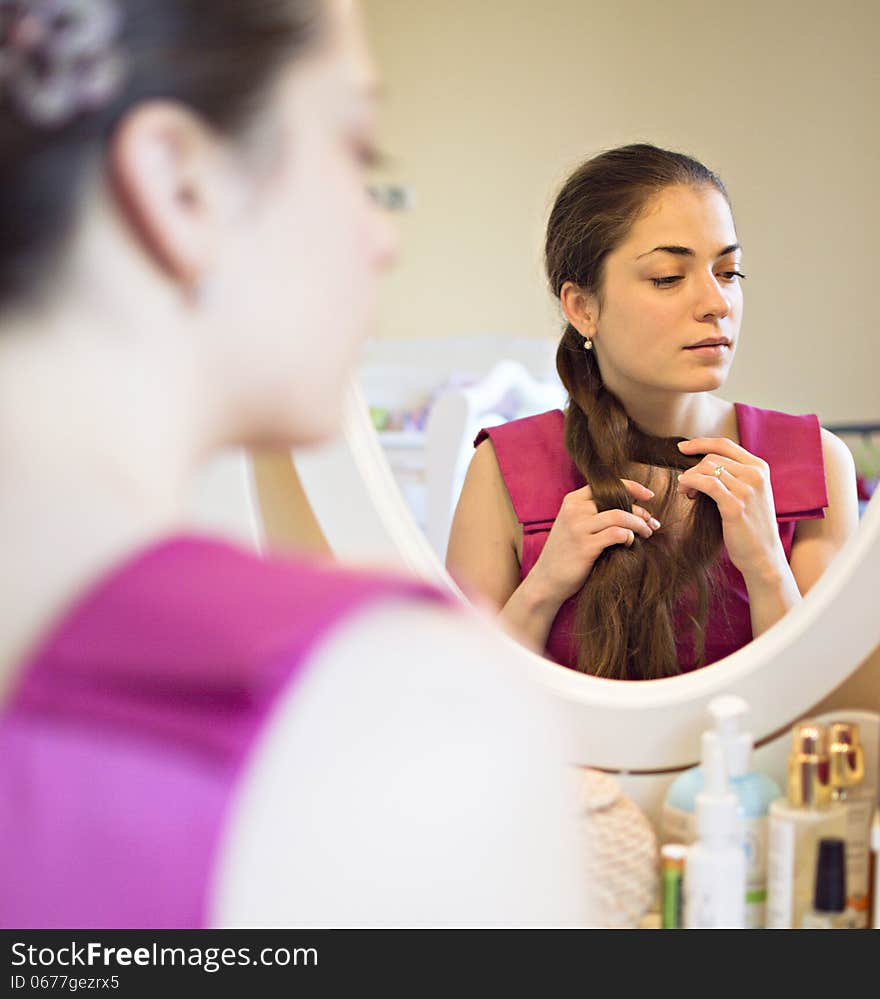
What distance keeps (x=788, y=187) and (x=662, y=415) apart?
13cm

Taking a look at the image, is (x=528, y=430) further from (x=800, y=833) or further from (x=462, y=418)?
(x=800, y=833)

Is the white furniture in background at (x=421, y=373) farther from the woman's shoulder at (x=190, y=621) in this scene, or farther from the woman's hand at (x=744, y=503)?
the woman's shoulder at (x=190, y=621)

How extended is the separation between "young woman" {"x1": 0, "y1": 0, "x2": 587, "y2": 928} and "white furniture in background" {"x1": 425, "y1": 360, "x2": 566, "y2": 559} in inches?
13.4

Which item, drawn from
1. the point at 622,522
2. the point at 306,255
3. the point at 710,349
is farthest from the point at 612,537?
the point at 306,255

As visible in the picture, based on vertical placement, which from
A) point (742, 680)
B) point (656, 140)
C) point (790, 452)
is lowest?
point (742, 680)

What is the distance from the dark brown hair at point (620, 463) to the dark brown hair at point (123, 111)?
35 centimetres

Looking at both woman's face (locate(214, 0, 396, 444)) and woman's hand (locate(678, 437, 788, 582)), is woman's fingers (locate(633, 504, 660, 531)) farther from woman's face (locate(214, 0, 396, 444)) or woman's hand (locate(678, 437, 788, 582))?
woman's face (locate(214, 0, 396, 444))

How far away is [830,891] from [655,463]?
8.8 inches

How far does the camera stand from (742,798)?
0.50m

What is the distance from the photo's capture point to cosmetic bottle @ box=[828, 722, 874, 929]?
492 mm

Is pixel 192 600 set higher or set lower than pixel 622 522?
lower

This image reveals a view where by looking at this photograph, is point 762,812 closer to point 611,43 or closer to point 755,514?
point 755,514

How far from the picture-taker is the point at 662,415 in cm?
58

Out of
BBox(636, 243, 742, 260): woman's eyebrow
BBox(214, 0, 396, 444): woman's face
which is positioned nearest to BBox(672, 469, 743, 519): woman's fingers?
BBox(636, 243, 742, 260): woman's eyebrow
